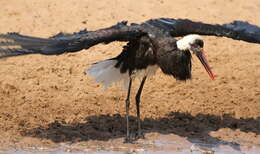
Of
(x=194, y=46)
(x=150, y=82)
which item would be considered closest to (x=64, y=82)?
(x=150, y=82)

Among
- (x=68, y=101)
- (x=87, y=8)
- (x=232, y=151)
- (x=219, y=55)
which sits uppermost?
(x=87, y=8)

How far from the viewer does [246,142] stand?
9641 mm

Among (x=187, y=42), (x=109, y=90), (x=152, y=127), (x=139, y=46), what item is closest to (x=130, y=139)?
(x=152, y=127)

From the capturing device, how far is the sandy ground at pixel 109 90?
380 inches

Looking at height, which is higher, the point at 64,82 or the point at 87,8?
the point at 87,8

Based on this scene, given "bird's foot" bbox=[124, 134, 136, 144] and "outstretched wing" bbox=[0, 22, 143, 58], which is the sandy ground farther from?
"outstretched wing" bbox=[0, 22, 143, 58]

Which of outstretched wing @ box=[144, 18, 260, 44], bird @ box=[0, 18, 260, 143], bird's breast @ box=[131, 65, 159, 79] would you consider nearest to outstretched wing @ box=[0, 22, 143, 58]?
bird @ box=[0, 18, 260, 143]

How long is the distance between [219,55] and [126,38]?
10.0ft

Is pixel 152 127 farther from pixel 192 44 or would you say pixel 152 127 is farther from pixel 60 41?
pixel 60 41

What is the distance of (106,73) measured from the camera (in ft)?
32.6

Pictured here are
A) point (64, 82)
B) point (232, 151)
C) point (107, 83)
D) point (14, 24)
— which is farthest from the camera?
point (14, 24)

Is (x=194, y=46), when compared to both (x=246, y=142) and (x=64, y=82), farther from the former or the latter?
(x=64, y=82)

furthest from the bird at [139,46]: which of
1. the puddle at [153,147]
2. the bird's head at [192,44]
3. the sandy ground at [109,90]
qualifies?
the sandy ground at [109,90]

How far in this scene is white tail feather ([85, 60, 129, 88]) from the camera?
32.4 ft
